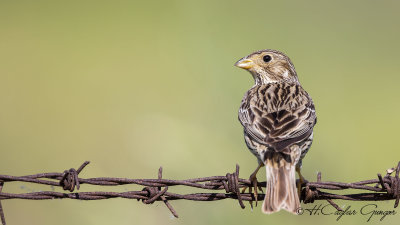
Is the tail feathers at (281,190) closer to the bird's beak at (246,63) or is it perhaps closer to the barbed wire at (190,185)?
the barbed wire at (190,185)

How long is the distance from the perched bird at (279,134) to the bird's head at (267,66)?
565 millimetres

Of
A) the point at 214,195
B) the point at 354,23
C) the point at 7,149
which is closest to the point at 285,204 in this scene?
the point at 214,195

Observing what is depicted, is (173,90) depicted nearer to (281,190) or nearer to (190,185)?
(281,190)

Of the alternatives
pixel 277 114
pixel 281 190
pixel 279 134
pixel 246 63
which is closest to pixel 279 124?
pixel 279 134

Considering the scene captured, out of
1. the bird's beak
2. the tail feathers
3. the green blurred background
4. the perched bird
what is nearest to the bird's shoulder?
the perched bird

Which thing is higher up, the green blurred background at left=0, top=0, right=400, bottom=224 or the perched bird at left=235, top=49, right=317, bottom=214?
the green blurred background at left=0, top=0, right=400, bottom=224

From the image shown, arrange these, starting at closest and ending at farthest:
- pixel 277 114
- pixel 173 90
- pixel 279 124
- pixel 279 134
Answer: pixel 279 134 < pixel 279 124 < pixel 277 114 < pixel 173 90

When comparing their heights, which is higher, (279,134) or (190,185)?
(279,134)

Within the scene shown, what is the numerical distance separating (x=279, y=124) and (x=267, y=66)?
2.35 metres

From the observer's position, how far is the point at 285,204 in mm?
6035

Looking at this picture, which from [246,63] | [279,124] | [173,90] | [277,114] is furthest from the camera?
[173,90]

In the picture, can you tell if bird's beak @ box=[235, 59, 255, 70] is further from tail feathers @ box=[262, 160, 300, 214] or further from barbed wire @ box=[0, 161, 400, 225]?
barbed wire @ box=[0, 161, 400, 225]

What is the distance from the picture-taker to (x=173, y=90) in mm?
14203

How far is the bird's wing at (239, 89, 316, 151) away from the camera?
21.2 ft
